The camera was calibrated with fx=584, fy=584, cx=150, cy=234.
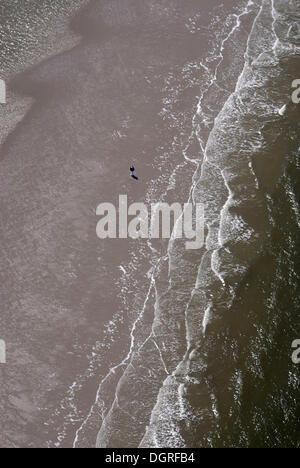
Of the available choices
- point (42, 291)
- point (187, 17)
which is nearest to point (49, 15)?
point (187, 17)

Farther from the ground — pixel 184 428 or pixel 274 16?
pixel 274 16

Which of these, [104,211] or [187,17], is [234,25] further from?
[104,211]

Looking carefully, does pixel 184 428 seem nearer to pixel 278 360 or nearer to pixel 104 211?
pixel 278 360

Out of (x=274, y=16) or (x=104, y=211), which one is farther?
(x=274, y=16)

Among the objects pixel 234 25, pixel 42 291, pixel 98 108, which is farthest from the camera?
pixel 234 25
